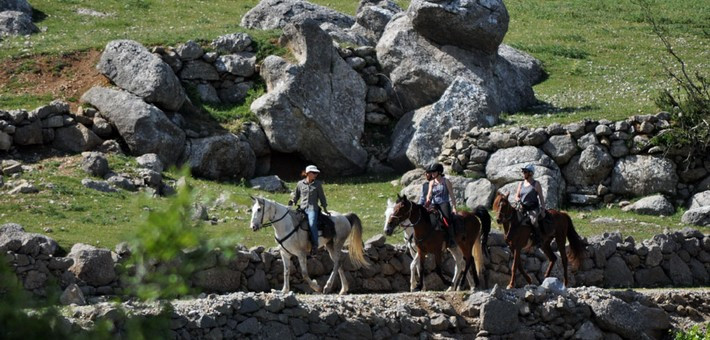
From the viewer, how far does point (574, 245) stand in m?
26.0

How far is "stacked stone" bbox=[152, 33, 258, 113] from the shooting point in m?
36.1

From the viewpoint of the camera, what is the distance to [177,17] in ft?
155

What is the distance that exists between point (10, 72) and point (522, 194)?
17.2m

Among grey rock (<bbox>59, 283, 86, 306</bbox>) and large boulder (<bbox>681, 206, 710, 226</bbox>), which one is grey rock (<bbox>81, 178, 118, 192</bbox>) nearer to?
grey rock (<bbox>59, 283, 86, 306</bbox>)

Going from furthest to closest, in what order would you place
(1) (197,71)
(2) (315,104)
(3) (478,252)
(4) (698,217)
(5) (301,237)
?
1. (1) (197,71)
2. (2) (315,104)
3. (4) (698,217)
4. (3) (478,252)
5. (5) (301,237)

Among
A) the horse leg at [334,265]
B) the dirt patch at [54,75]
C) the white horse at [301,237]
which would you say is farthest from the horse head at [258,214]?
the dirt patch at [54,75]

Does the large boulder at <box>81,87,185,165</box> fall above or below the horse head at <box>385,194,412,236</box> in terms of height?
below

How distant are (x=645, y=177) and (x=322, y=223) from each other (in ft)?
41.9

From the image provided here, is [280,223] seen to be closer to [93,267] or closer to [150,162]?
[93,267]

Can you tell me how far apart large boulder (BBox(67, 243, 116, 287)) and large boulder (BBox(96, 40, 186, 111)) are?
38.1 ft

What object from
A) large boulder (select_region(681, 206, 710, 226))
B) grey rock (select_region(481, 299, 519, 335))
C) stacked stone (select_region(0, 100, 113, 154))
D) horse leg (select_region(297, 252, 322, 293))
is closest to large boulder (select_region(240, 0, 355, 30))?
stacked stone (select_region(0, 100, 113, 154))

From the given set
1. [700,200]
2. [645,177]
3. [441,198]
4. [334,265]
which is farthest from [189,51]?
[700,200]

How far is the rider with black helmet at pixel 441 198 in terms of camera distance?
23.8m

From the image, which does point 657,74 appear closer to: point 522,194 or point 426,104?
point 426,104
